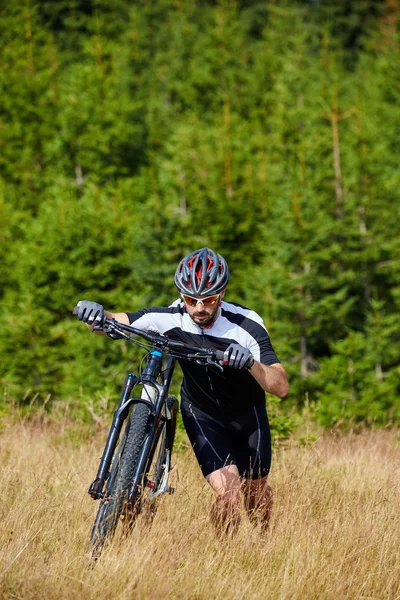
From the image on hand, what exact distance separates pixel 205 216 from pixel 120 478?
17.8 metres

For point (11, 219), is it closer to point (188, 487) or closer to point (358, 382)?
point (358, 382)

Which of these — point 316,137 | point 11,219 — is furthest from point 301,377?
point 11,219

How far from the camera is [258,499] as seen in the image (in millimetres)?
4820

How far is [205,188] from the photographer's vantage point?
22266 millimetres

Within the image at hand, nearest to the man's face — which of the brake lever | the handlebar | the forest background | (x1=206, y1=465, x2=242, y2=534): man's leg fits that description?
the handlebar

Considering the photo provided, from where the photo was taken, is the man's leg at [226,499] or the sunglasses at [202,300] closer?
the man's leg at [226,499]

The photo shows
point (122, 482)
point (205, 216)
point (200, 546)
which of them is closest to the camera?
point (122, 482)

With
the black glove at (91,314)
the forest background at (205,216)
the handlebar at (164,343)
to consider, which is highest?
the forest background at (205,216)

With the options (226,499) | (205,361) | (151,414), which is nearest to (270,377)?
(205,361)

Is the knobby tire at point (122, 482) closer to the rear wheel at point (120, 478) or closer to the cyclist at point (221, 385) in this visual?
the rear wheel at point (120, 478)

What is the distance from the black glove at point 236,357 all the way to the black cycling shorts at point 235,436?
1.24 m

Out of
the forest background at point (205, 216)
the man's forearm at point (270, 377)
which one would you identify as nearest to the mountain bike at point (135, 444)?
the man's forearm at point (270, 377)

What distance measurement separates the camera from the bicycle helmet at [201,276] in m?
4.49

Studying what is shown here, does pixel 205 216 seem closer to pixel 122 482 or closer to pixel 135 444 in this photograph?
pixel 135 444
